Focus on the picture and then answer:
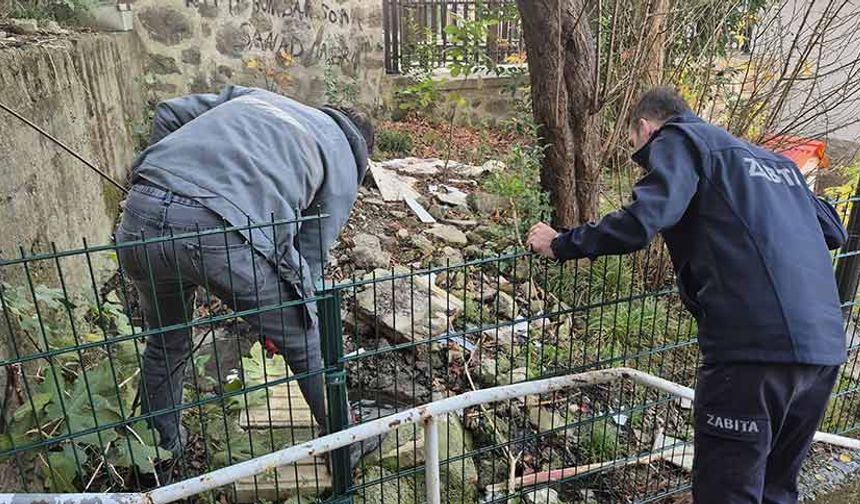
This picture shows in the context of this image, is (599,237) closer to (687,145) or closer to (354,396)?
(687,145)

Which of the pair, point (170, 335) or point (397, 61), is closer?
point (170, 335)

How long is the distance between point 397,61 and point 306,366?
741 centimetres

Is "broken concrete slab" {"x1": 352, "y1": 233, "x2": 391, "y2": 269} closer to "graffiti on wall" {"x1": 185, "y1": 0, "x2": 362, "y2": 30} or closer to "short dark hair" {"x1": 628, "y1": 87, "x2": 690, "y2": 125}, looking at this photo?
"short dark hair" {"x1": 628, "y1": 87, "x2": 690, "y2": 125}

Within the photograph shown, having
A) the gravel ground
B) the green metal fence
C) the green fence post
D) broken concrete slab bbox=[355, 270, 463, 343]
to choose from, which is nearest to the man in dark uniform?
the green metal fence

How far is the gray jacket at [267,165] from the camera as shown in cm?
223

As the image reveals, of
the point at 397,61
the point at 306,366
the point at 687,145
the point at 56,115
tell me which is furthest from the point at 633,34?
the point at 397,61

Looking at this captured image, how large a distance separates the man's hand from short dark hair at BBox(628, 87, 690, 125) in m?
0.56

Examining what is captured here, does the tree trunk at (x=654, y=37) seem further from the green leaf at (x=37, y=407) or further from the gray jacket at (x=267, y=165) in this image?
the green leaf at (x=37, y=407)

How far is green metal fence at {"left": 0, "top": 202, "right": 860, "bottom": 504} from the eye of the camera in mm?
2076

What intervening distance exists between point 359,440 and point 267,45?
6.50 m

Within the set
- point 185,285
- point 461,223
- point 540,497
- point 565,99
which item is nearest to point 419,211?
point 461,223

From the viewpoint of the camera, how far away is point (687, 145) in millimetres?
2066

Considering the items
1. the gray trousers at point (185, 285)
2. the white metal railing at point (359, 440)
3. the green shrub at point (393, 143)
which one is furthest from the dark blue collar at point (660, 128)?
the green shrub at point (393, 143)

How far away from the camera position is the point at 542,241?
2.20 m
